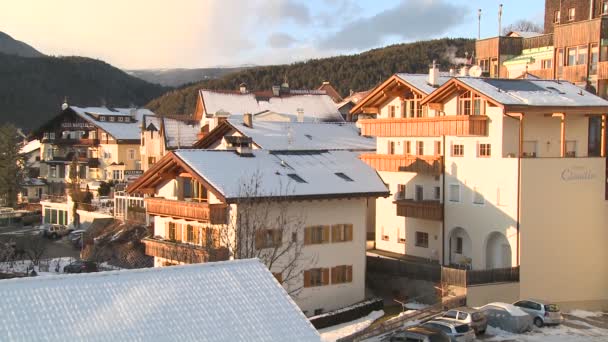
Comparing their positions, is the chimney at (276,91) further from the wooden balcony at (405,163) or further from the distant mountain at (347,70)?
the distant mountain at (347,70)

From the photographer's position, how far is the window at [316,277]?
1538 inches

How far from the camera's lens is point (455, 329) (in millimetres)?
31234

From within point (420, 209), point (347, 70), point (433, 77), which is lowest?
point (420, 209)

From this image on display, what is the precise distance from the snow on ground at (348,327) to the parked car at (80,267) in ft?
67.1

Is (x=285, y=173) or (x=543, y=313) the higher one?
(x=285, y=173)

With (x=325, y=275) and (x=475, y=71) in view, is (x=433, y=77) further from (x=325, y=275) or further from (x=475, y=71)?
(x=325, y=275)

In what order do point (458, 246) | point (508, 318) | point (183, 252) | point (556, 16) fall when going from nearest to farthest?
point (508, 318) < point (183, 252) < point (458, 246) < point (556, 16)

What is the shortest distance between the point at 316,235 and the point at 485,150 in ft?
32.1

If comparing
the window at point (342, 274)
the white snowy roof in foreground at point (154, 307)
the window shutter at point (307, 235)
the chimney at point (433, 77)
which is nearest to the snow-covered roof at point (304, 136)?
the chimney at point (433, 77)

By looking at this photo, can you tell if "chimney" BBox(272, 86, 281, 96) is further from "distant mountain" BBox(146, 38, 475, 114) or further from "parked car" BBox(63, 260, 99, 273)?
"distant mountain" BBox(146, 38, 475, 114)

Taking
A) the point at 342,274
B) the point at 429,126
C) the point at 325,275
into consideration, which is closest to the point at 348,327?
the point at 325,275

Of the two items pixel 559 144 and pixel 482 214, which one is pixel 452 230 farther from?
pixel 559 144

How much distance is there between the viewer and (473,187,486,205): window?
4113cm

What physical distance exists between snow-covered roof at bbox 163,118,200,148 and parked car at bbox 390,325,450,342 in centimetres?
4126
